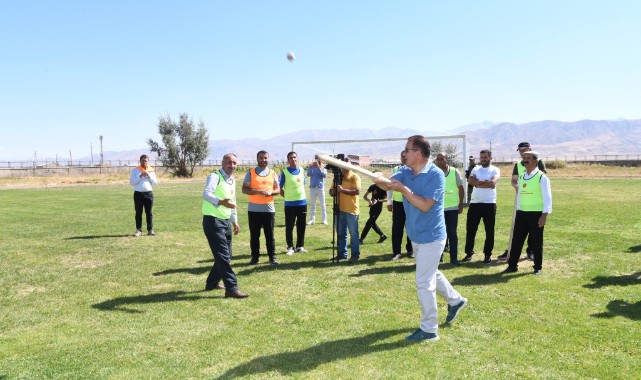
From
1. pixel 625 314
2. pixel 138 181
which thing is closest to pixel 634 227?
pixel 625 314

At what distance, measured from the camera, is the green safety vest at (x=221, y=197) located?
7.06 metres

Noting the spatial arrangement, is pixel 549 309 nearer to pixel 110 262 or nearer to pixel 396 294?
pixel 396 294

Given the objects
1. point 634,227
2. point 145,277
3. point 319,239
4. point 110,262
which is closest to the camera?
point 145,277

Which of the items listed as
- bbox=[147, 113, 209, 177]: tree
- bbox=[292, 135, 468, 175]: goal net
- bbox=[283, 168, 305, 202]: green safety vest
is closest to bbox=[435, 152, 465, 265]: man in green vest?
bbox=[283, 168, 305, 202]: green safety vest

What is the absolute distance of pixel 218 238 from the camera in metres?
7.02

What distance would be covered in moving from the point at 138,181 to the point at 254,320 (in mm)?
8130

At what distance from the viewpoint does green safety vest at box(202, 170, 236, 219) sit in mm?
7059

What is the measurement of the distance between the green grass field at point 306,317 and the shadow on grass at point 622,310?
0.05 feet

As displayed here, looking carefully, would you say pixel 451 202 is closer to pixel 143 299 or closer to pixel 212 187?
pixel 212 187

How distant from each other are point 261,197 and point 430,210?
455 cm

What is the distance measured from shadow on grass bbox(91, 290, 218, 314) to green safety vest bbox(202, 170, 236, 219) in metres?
1.26

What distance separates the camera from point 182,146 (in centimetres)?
6034

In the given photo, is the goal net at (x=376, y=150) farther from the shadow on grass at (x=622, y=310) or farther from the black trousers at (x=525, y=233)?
the shadow on grass at (x=622, y=310)

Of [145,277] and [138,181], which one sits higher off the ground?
[138,181]
